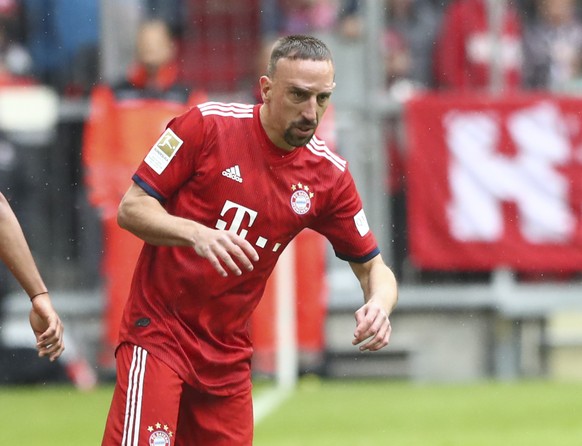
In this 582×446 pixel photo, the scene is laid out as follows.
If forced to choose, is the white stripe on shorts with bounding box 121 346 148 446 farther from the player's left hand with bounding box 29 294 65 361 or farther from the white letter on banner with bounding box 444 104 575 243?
the white letter on banner with bounding box 444 104 575 243

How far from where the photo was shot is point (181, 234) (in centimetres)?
→ 564

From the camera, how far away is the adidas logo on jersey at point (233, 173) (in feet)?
20.1

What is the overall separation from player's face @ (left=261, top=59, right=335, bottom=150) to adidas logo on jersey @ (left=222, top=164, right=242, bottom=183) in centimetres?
24

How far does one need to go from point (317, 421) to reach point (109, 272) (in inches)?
124

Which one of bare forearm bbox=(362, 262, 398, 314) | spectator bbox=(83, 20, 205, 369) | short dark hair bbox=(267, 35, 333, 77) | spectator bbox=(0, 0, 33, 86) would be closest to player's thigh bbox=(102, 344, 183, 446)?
Result: bare forearm bbox=(362, 262, 398, 314)

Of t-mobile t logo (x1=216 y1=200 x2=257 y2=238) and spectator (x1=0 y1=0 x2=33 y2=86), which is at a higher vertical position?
spectator (x1=0 y1=0 x2=33 y2=86)

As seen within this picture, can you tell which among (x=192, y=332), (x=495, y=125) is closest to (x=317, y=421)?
(x=495, y=125)

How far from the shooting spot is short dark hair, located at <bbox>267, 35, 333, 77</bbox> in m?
6.07

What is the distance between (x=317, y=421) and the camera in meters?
10.8

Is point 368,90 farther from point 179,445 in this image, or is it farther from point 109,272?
point 179,445

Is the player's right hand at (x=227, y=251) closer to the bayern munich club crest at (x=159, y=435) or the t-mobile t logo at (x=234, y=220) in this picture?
the t-mobile t logo at (x=234, y=220)

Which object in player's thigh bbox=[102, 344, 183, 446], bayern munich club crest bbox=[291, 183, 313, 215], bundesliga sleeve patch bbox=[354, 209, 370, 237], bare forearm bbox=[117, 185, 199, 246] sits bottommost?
player's thigh bbox=[102, 344, 183, 446]

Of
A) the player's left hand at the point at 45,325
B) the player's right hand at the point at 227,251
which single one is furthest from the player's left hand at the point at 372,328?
the player's left hand at the point at 45,325

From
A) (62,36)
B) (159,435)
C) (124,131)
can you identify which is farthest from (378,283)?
(62,36)
